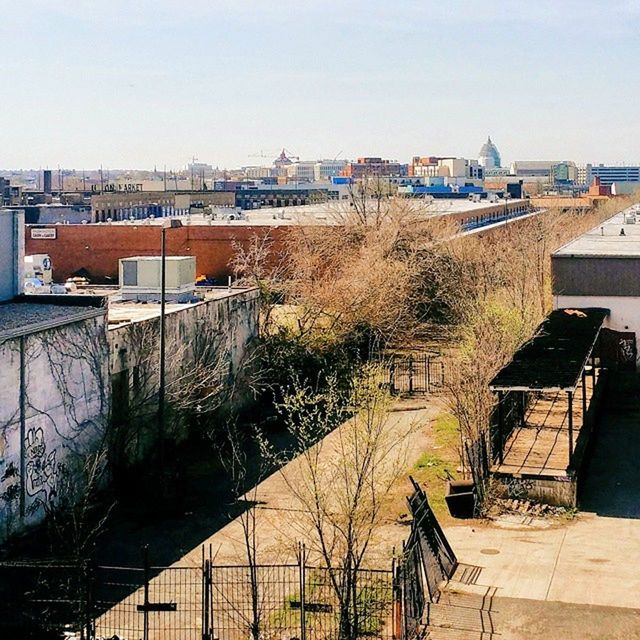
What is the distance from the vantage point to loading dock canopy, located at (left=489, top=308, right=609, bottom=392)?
22188 mm

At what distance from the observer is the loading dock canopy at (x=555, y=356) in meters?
22.2

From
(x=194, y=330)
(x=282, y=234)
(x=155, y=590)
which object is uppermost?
(x=282, y=234)

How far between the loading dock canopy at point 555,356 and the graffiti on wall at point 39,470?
9204 mm

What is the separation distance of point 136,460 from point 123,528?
4.17 m

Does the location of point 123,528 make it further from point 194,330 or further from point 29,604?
point 194,330

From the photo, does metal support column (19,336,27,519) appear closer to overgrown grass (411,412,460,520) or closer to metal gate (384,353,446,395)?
overgrown grass (411,412,460,520)

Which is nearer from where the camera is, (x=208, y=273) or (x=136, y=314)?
(x=136, y=314)

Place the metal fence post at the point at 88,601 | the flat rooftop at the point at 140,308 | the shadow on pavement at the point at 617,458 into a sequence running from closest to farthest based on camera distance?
1. the metal fence post at the point at 88,601
2. the shadow on pavement at the point at 617,458
3. the flat rooftop at the point at 140,308

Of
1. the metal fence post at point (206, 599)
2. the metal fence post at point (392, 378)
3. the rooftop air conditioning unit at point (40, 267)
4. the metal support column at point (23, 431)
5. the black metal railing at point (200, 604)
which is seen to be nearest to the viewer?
the metal fence post at point (206, 599)

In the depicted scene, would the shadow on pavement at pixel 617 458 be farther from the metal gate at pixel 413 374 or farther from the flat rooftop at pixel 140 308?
the flat rooftop at pixel 140 308

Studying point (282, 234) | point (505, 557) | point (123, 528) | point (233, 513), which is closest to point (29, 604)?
point (123, 528)

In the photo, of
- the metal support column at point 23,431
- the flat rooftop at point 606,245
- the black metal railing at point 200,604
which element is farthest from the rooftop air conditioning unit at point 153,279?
the black metal railing at point 200,604

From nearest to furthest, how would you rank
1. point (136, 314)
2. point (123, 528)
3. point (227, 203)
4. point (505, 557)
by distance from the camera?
point (505, 557), point (123, 528), point (136, 314), point (227, 203)

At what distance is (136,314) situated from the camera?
91.0 feet
